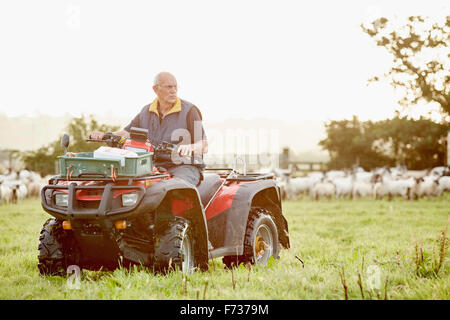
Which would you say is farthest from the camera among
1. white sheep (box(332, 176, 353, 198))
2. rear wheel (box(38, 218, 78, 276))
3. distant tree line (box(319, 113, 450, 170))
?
distant tree line (box(319, 113, 450, 170))

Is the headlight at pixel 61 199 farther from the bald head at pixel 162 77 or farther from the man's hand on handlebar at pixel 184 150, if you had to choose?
the bald head at pixel 162 77

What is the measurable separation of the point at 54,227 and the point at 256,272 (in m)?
2.05

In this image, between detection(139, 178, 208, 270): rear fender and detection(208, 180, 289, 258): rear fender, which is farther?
detection(208, 180, 289, 258): rear fender

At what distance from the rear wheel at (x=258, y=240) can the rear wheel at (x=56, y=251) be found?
1679mm

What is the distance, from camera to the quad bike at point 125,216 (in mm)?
5074

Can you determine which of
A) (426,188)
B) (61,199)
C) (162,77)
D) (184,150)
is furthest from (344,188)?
(61,199)

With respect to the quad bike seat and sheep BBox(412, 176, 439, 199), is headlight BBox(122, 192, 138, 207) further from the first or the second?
sheep BBox(412, 176, 439, 199)

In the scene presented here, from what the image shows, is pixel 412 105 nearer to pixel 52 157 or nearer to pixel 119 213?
pixel 52 157

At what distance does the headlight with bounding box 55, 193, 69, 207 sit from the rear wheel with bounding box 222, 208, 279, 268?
6.33 ft

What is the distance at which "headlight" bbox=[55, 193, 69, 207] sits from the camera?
5.27 meters

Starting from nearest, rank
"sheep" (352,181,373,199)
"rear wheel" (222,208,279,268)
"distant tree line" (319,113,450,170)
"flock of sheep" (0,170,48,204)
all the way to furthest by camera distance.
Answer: "rear wheel" (222,208,279,268) → "flock of sheep" (0,170,48,204) → "sheep" (352,181,373,199) → "distant tree line" (319,113,450,170)

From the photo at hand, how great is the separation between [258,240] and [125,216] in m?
2.43

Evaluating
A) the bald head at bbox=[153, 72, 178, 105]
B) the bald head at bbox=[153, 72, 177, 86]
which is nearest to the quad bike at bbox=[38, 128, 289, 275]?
the bald head at bbox=[153, 72, 178, 105]

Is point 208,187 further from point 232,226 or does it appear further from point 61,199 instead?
point 61,199
